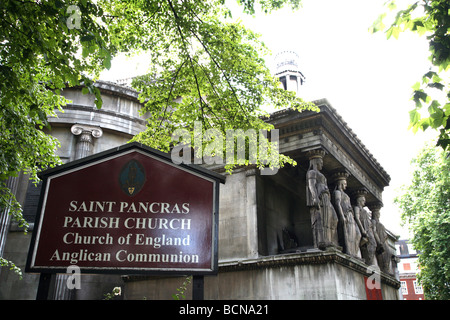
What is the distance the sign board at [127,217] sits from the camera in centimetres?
444

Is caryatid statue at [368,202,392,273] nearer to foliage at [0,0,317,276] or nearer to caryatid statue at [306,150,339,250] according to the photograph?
caryatid statue at [306,150,339,250]

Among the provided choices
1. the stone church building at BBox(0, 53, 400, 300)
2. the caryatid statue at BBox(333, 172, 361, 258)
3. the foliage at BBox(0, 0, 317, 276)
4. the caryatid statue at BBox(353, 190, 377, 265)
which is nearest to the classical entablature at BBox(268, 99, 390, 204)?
the stone church building at BBox(0, 53, 400, 300)

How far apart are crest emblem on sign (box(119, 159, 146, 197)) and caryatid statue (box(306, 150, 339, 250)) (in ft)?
31.6

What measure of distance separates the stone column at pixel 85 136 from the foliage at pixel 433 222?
19.5 meters

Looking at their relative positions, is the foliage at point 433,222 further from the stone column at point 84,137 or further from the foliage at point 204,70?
the stone column at point 84,137

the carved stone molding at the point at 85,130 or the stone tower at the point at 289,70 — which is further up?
the stone tower at the point at 289,70

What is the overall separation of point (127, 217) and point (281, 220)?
13.4 metres

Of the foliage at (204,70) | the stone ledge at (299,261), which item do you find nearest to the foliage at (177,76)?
the foliage at (204,70)

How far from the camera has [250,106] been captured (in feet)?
38.1

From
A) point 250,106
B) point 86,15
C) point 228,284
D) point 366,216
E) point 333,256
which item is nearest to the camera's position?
point 86,15

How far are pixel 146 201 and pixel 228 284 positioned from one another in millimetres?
10100

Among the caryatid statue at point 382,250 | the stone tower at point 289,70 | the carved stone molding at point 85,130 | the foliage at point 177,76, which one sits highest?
the stone tower at point 289,70
